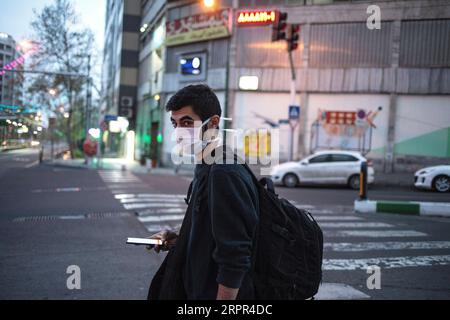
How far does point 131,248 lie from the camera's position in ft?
22.6

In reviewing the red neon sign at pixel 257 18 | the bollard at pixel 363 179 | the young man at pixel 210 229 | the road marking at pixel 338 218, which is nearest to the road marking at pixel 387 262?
the road marking at pixel 338 218

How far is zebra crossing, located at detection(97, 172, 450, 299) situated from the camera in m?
6.05

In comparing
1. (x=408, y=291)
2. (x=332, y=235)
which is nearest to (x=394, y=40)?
(x=332, y=235)

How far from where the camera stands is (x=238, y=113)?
26.5m

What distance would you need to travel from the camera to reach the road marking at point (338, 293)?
480 cm

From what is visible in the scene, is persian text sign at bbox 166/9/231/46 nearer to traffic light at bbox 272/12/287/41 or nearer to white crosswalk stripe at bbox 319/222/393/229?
traffic light at bbox 272/12/287/41

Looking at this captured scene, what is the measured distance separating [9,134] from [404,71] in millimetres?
21461

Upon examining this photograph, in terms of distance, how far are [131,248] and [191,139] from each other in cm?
495

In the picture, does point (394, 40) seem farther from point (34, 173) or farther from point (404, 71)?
point (34, 173)

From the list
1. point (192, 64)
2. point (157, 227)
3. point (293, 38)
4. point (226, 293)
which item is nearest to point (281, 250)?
point (226, 293)

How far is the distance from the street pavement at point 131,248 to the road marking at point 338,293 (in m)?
0.01

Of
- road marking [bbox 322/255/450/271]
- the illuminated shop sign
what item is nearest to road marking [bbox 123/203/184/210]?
the illuminated shop sign

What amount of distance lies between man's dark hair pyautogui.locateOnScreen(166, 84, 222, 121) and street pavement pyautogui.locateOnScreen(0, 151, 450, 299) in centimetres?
290
